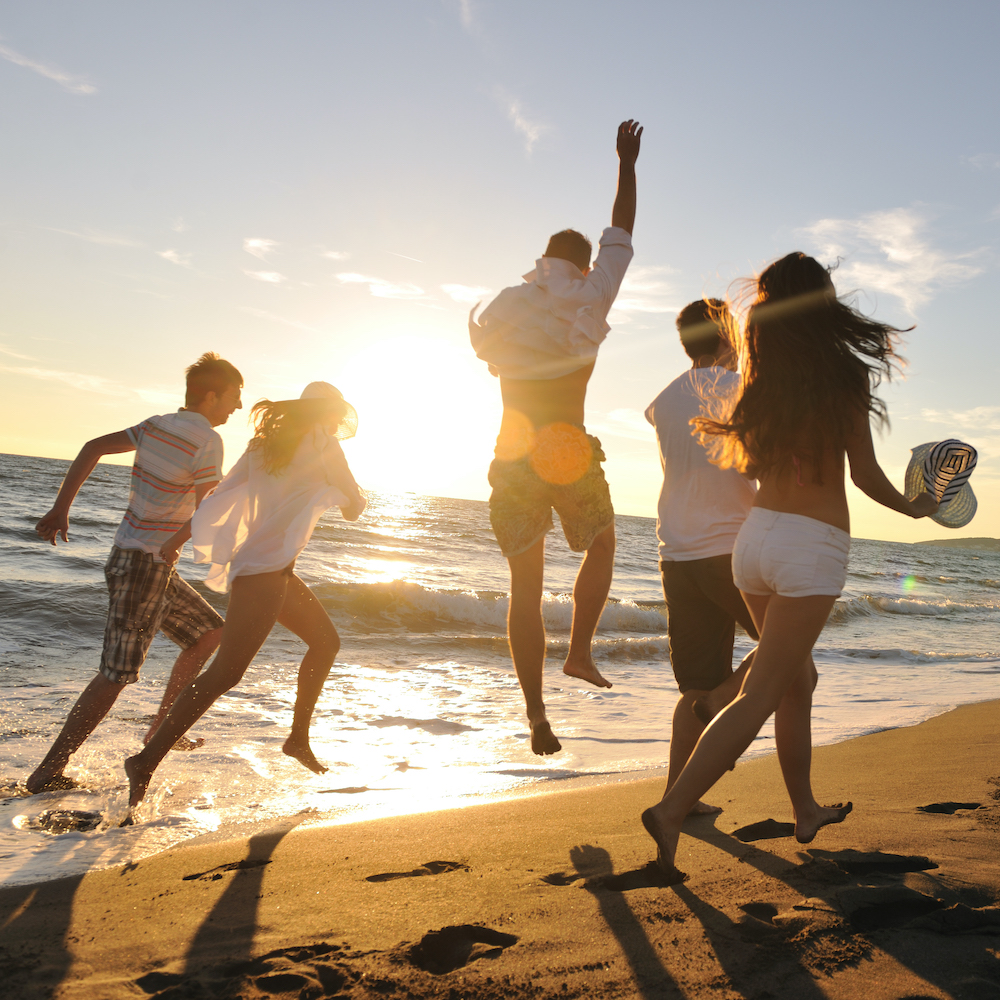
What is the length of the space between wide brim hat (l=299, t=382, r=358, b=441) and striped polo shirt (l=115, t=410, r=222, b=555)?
2.25ft

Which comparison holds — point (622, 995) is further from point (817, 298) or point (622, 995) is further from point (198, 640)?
point (198, 640)

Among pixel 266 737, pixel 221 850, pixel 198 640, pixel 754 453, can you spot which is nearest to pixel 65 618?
pixel 266 737

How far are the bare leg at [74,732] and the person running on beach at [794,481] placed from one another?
109 inches

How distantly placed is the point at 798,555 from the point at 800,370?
59cm

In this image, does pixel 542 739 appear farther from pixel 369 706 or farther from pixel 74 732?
pixel 369 706

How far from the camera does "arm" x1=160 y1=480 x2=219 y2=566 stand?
12.1ft

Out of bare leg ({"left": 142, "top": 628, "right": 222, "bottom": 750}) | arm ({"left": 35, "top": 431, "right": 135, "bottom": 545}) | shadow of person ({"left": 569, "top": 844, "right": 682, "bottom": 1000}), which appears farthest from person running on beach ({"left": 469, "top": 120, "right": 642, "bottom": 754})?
arm ({"left": 35, "top": 431, "right": 135, "bottom": 545})

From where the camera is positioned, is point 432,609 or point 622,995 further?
point 432,609

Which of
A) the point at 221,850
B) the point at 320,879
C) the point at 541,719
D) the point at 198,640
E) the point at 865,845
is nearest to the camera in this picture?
the point at 320,879

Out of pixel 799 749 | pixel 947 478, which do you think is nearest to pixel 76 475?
pixel 799 749

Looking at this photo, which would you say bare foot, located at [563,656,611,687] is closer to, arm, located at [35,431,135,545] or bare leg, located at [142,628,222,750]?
bare leg, located at [142,628,222,750]

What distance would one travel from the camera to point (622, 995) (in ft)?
5.34

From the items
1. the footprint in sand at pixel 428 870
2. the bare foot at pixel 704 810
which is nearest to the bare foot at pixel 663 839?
the footprint in sand at pixel 428 870

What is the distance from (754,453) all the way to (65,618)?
29.7 ft
